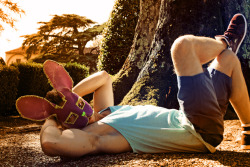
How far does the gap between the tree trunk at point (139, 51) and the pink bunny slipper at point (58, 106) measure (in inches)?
120

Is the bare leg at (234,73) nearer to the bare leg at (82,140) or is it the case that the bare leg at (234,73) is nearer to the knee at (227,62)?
the knee at (227,62)

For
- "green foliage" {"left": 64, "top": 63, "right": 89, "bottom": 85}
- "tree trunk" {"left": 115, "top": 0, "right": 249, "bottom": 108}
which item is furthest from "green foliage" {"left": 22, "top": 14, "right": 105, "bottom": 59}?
"tree trunk" {"left": 115, "top": 0, "right": 249, "bottom": 108}

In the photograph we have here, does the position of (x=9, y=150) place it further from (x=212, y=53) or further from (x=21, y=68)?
(x=21, y=68)

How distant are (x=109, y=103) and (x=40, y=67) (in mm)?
6186

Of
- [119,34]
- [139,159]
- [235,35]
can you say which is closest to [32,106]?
[139,159]

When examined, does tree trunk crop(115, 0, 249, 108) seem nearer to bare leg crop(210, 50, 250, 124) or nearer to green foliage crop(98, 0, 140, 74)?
bare leg crop(210, 50, 250, 124)

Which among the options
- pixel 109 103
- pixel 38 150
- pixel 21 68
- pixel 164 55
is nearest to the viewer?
pixel 109 103

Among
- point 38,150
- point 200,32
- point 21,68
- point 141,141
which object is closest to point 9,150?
point 38,150

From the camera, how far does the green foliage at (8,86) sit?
7.89m

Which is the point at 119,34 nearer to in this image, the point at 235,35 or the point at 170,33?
the point at 170,33

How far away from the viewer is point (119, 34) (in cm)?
854

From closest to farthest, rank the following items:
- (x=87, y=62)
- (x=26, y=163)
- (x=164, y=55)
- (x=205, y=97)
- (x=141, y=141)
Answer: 1. (x=205, y=97)
2. (x=141, y=141)
3. (x=26, y=163)
4. (x=164, y=55)
5. (x=87, y=62)

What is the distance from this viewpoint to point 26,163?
311cm

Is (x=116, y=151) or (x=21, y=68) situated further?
(x=21, y=68)
